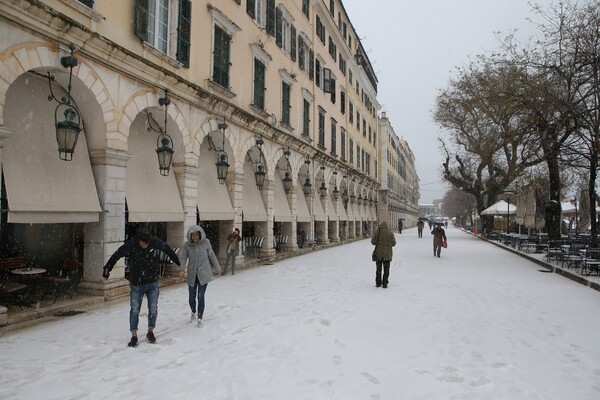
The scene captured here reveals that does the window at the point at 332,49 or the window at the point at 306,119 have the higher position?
the window at the point at 332,49

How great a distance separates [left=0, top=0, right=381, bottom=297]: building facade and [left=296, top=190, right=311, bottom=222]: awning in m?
0.12

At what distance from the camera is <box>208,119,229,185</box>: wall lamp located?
12352mm

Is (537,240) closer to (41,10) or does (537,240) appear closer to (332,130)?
(332,130)

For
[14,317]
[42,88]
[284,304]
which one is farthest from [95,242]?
[284,304]

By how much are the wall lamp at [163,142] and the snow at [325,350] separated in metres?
3.13

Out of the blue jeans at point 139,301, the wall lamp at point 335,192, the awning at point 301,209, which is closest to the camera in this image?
the blue jeans at point 139,301

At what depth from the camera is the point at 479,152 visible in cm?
3475

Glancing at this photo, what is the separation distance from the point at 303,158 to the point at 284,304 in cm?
1343

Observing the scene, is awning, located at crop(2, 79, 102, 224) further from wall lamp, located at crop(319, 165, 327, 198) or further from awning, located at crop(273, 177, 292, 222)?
wall lamp, located at crop(319, 165, 327, 198)

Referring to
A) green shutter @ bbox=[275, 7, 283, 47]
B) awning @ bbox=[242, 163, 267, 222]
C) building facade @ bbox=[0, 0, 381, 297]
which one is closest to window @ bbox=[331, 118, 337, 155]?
building facade @ bbox=[0, 0, 381, 297]

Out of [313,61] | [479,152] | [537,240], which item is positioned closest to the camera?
[537,240]

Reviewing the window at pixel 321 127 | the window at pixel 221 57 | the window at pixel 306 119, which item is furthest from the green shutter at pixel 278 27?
the window at pixel 321 127

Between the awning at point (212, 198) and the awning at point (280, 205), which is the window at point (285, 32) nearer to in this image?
the awning at point (280, 205)

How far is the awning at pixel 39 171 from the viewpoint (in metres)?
6.99
